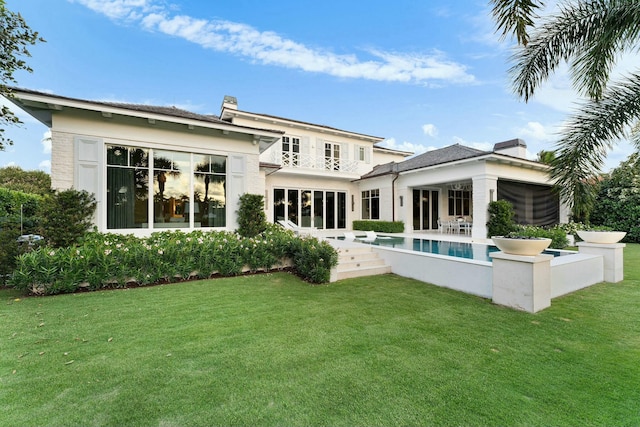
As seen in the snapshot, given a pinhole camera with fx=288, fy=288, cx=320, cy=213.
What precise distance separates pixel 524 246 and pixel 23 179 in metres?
46.0

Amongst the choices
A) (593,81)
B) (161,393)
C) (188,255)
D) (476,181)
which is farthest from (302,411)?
(476,181)

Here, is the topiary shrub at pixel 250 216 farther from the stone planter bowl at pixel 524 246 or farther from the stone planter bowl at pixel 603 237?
the stone planter bowl at pixel 603 237

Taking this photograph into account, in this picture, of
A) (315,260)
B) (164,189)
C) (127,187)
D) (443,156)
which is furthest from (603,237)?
(127,187)

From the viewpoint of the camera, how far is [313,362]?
3328 millimetres

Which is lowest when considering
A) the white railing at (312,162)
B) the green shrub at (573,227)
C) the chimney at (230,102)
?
the green shrub at (573,227)

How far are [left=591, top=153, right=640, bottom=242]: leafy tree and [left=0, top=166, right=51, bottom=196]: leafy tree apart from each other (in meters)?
47.2

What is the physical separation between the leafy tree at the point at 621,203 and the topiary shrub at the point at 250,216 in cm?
1824

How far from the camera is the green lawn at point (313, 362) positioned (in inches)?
97.8

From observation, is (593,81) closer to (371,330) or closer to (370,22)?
(371,330)

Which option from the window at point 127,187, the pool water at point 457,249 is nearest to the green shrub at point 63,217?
the window at point 127,187

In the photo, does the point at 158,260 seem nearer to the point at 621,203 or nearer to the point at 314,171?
the point at 314,171

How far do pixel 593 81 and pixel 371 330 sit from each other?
18.8 feet

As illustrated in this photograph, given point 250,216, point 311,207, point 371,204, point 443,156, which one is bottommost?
point 250,216

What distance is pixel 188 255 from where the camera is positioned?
7.28 meters
